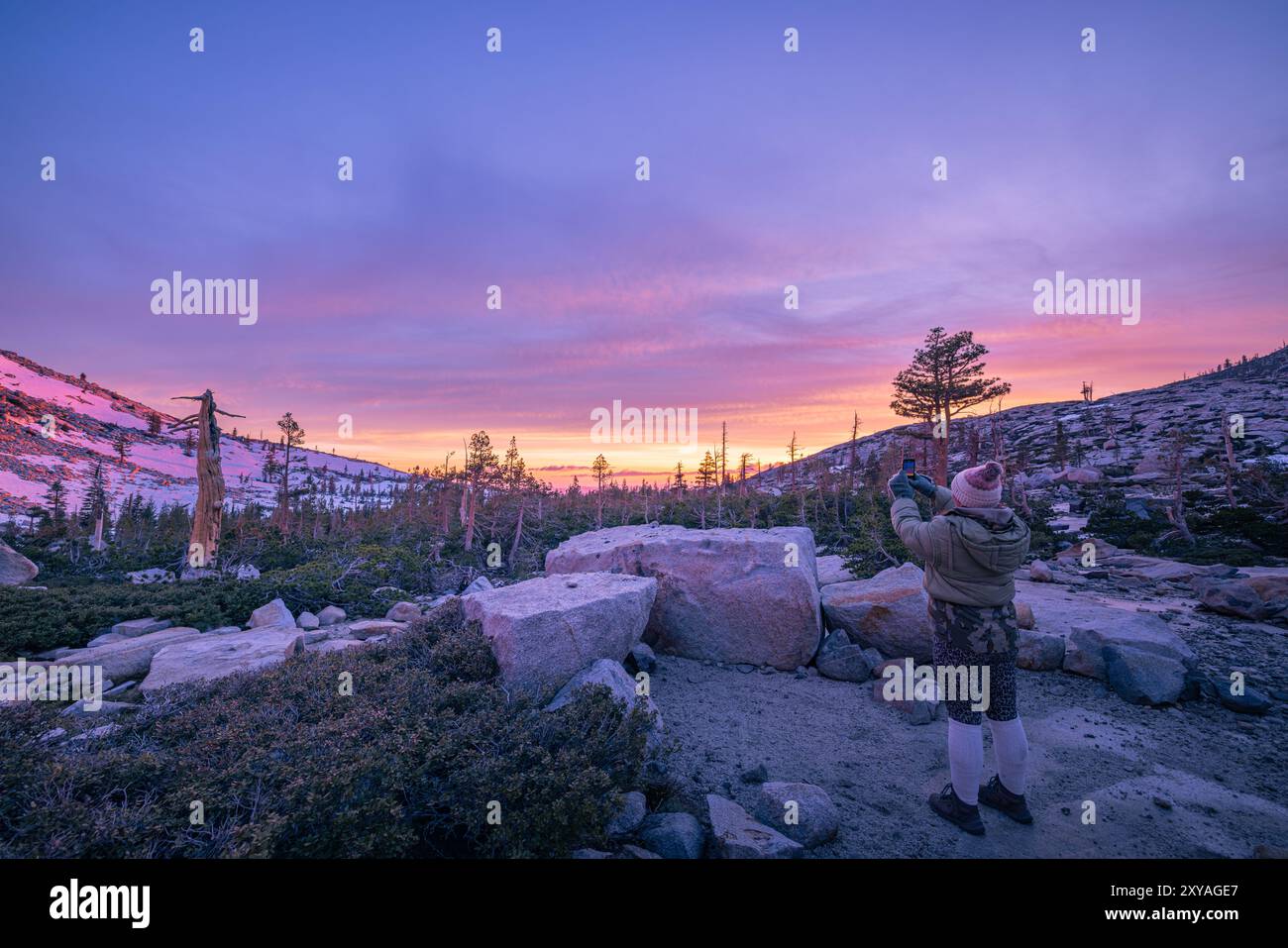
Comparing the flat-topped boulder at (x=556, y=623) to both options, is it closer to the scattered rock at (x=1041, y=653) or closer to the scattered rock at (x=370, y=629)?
the scattered rock at (x=370, y=629)

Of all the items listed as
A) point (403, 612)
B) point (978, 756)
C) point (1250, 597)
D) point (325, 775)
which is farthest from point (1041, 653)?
point (403, 612)

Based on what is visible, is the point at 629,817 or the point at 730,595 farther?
the point at 730,595

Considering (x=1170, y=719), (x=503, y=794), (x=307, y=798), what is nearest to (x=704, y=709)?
(x=503, y=794)

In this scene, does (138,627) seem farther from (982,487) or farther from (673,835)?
(982,487)

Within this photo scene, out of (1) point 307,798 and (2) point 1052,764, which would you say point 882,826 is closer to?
(2) point 1052,764

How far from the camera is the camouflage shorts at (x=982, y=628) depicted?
13.5 feet

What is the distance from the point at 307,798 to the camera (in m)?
2.99

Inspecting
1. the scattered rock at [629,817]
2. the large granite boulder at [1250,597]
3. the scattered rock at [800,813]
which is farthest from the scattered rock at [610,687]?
the large granite boulder at [1250,597]

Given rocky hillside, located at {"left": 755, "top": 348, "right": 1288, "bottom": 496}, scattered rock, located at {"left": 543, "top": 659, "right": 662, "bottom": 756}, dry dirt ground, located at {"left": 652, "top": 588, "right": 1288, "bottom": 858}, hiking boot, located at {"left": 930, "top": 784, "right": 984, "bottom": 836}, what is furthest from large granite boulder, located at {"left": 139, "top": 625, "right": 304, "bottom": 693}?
rocky hillside, located at {"left": 755, "top": 348, "right": 1288, "bottom": 496}

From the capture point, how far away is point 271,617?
10.2 m

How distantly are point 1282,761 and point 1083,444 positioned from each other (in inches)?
2808

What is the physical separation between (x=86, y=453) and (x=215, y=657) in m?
87.8

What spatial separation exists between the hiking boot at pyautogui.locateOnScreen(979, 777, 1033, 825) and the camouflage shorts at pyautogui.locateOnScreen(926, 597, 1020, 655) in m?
1.36

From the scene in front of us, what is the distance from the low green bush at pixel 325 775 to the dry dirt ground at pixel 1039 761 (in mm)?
1658
